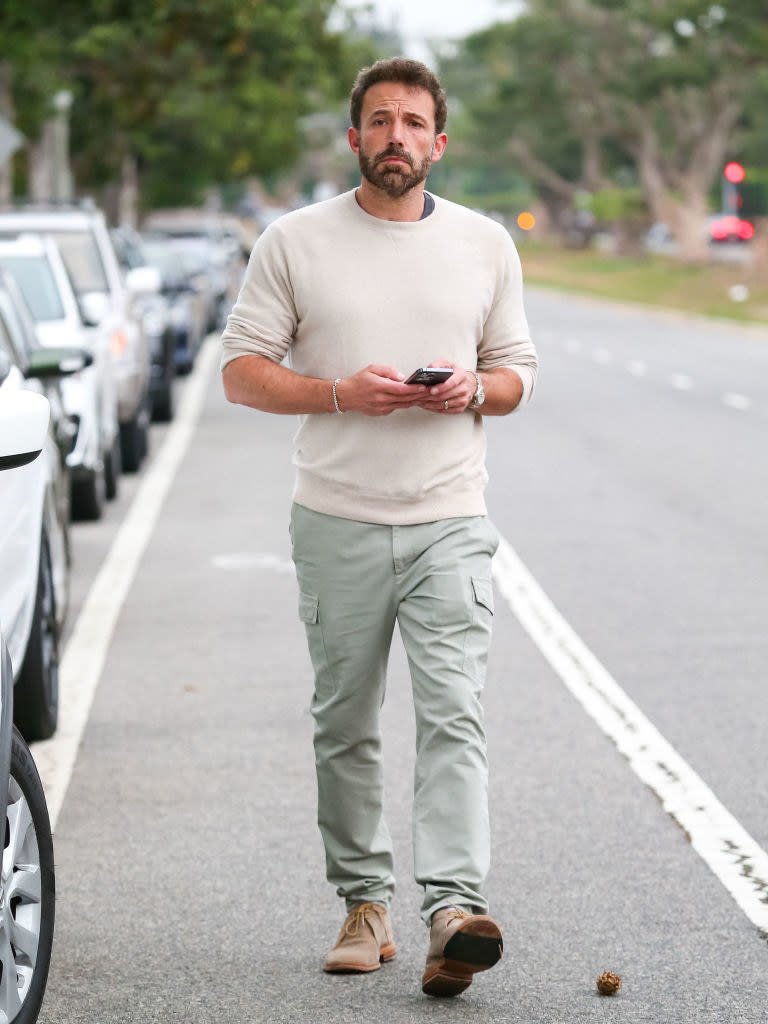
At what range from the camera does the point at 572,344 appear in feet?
111

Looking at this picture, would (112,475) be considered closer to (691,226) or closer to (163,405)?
(163,405)

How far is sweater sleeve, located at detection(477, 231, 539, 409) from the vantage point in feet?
16.0

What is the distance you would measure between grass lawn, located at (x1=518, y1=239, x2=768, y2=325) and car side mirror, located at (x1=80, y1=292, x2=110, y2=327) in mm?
25077

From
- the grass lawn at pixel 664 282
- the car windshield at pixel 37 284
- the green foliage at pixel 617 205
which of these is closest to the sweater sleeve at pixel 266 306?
the car windshield at pixel 37 284

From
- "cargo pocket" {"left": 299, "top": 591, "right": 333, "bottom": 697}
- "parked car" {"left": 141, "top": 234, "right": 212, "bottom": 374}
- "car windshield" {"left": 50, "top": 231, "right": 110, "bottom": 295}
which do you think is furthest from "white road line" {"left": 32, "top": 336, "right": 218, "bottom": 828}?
"parked car" {"left": 141, "top": 234, "right": 212, "bottom": 374}

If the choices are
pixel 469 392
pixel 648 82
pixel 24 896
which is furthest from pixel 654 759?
pixel 648 82

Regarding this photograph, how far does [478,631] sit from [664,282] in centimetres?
5013

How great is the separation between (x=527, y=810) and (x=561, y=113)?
7917 cm

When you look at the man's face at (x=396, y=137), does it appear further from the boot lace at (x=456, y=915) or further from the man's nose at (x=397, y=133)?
the boot lace at (x=456, y=915)

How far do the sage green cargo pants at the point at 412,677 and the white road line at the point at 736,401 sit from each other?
55.7ft

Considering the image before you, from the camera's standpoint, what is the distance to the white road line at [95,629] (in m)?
6.96

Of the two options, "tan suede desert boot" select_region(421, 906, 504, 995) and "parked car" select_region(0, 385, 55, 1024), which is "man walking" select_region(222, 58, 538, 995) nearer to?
"tan suede desert boot" select_region(421, 906, 504, 995)

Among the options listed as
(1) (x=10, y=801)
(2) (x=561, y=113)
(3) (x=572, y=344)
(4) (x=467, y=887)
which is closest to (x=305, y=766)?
(4) (x=467, y=887)

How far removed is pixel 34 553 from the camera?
640 centimetres
